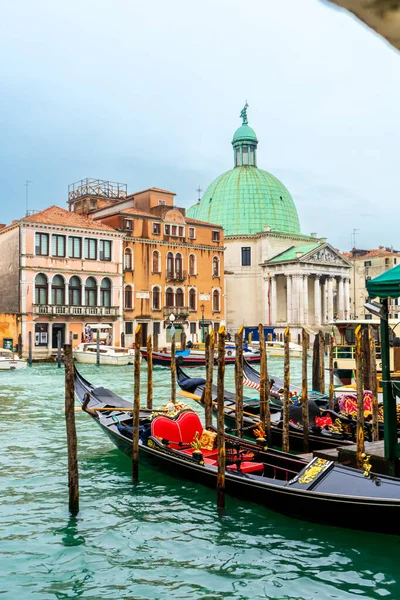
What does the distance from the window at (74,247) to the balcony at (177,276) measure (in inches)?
225

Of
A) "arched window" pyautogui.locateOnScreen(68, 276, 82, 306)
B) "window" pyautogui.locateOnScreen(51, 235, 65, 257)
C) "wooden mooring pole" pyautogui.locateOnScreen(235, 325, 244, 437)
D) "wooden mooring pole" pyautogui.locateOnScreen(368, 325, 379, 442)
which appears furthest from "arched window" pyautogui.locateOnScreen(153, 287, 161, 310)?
"wooden mooring pole" pyautogui.locateOnScreen(235, 325, 244, 437)

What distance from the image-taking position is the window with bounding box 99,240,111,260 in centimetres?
3117

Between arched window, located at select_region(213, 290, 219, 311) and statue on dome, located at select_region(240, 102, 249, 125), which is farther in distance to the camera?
statue on dome, located at select_region(240, 102, 249, 125)

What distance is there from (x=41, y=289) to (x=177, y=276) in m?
8.18

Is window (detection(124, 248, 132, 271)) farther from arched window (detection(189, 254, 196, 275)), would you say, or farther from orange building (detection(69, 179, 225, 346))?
arched window (detection(189, 254, 196, 275))

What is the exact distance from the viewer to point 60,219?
29.9 meters

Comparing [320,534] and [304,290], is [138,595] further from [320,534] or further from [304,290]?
[304,290]

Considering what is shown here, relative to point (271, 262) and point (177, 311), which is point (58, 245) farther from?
point (271, 262)

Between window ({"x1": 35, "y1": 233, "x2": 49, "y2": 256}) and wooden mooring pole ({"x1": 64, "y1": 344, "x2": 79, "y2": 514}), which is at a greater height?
window ({"x1": 35, "y1": 233, "x2": 49, "y2": 256})

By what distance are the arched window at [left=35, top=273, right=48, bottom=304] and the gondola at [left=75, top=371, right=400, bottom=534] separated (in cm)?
2008

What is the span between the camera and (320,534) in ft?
20.1

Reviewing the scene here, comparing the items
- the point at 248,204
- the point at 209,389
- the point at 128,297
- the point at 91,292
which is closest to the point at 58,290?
the point at 91,292

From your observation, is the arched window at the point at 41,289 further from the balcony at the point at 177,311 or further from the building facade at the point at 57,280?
the balcony at the point at 177,311

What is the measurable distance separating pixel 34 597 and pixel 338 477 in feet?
10.5
